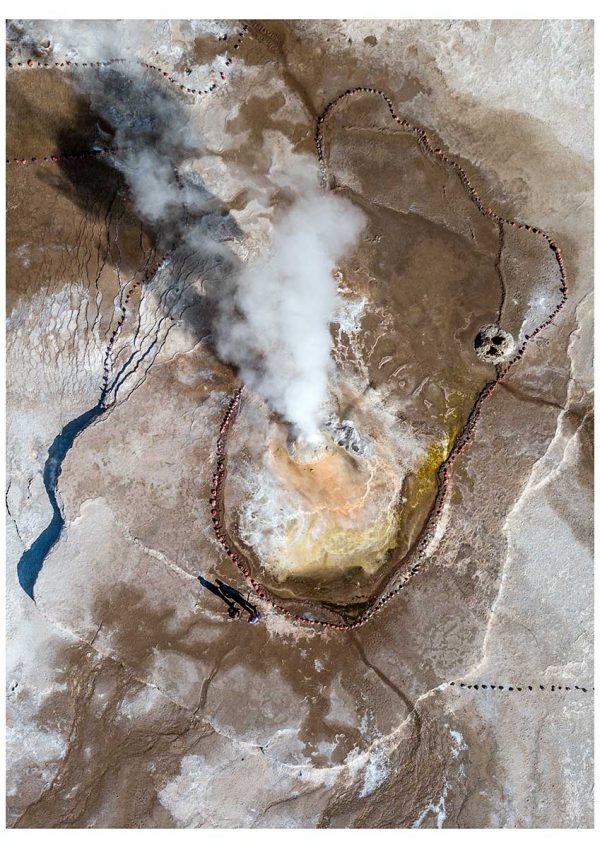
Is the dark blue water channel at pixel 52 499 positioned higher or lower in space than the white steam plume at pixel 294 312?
lower

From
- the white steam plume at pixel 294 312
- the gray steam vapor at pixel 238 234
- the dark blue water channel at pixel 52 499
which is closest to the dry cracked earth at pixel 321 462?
the dark blue water channel at pixel 52 499

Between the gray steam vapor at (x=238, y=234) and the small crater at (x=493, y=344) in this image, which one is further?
the small crater at (x=493, y=344)

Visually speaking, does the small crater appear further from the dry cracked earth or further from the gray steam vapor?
the gray steam vapor

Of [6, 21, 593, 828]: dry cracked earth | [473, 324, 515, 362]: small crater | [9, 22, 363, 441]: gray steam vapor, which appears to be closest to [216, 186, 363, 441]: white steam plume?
[9, 22, 363, 441]: gray steam vapor

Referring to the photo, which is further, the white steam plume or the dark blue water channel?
the dark blue water channel

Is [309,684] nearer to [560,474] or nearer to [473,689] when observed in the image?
[473,689]

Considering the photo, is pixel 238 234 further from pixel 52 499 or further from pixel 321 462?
pixel 52 499

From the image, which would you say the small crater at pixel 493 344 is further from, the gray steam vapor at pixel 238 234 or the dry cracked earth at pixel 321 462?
the gray steam vapor at pixel 238 234
